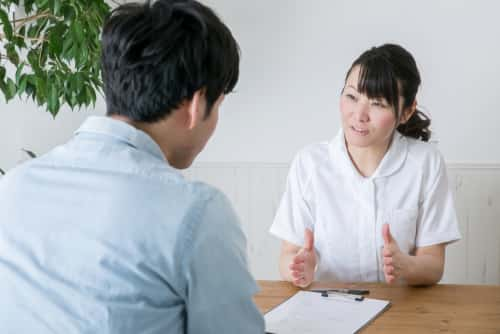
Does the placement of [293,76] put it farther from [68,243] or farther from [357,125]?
[68,243]

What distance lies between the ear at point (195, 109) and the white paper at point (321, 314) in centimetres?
56

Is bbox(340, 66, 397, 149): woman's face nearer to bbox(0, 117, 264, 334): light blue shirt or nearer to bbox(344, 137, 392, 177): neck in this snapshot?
bbox(344, 137, 392, 177): neck

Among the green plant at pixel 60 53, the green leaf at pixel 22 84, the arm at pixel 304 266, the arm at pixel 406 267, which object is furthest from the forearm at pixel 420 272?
the green leaf at pixel 22 84

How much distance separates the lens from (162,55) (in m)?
0.95

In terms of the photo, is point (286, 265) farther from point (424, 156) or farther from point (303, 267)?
point (424, 156)

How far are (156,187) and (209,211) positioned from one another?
79mm

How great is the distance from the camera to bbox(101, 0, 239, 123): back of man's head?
3.14 ft

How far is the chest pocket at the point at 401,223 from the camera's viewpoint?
1960mm

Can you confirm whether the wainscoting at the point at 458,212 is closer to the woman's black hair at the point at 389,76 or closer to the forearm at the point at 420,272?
the woman's black hair at the point at 389,76

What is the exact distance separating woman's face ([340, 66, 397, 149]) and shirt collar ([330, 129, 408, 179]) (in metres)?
0.05

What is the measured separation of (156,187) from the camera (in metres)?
0.86

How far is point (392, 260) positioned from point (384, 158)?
419 mm

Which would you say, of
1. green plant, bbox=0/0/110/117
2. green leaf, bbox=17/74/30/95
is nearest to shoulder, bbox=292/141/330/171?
green plant, bbox=0/0/110/117

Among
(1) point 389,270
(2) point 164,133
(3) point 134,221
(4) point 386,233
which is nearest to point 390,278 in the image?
(1) point 389,270
